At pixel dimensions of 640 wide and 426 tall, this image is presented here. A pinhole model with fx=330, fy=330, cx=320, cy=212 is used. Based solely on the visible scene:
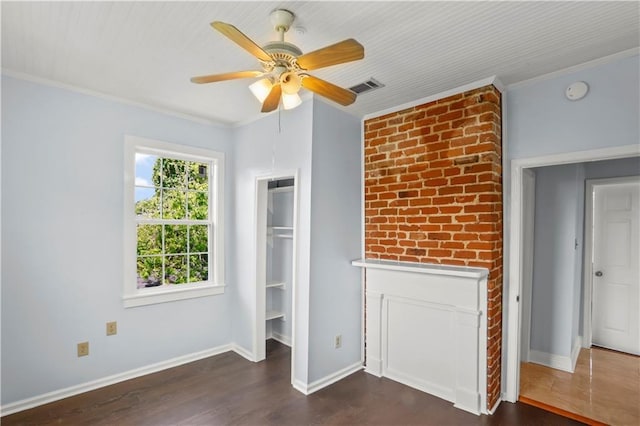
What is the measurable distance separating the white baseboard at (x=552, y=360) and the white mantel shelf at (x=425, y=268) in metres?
1.69

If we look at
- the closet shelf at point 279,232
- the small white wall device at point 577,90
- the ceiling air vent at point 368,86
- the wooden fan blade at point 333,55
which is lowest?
the closet shelf at point 279,232

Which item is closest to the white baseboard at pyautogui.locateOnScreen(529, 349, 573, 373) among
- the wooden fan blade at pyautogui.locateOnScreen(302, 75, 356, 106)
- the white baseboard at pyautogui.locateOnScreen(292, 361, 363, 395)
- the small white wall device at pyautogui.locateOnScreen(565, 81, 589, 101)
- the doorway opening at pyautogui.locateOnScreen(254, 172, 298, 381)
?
the white baseboard at pyautogui.locateOnScreen(292, 361, 363, 395)

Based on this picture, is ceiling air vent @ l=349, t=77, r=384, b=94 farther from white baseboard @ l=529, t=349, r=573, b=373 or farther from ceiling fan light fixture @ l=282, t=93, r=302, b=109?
white baseboard @ l=529, t=349, r=573, b=373

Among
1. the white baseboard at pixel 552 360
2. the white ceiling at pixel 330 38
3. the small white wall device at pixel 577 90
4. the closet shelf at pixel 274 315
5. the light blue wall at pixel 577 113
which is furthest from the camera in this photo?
the closet shelf at pixel 274 315

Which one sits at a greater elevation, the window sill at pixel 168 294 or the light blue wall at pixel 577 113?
the light blue wall at pixel 577 113

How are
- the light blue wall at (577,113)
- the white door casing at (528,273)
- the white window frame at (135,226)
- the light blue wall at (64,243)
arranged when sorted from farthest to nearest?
the white door casing at (528,273) < the white window frame at (135,226) < the light blue wall at (64,243) < the light blue wall at (577,113)

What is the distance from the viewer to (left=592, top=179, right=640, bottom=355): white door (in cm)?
369

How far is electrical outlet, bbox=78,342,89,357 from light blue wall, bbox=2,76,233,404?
0.04 metres

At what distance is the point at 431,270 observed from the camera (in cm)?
268

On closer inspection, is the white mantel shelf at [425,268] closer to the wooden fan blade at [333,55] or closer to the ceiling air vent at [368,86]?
the ceiling air vent at [368,86]

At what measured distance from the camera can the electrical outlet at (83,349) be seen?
2.74m

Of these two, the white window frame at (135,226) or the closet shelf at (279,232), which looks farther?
the closet shelf at (279,232)

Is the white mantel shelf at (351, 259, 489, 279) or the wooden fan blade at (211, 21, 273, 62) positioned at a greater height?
the wooden fan blade at (211, 21, 273, 62)

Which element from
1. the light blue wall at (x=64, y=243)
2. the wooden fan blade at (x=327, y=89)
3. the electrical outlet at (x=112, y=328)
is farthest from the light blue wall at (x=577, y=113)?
the electrical outlet at (x=112, y=328)
